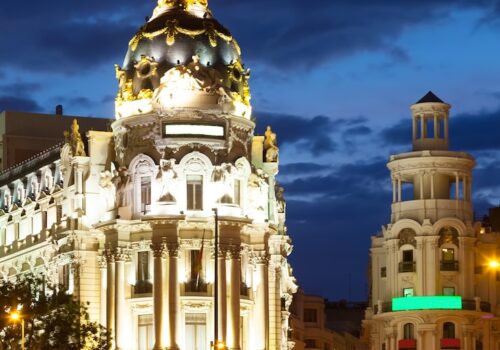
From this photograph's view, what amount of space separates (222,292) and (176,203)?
784 cm

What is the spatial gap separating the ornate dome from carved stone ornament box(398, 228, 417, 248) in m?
40.8

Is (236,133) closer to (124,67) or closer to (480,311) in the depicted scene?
(124,67)

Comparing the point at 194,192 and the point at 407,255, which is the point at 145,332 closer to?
the point at 194,192

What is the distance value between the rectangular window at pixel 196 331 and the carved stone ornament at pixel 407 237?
151 feet

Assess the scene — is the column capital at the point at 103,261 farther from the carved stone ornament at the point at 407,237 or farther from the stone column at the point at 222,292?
the carved stone ornament at the point at 407,237

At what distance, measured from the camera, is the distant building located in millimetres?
180125

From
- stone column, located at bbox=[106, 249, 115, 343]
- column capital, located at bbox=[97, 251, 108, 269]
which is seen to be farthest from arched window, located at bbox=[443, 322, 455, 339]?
stone column, located at bbox=[106, 249, 115, 343]

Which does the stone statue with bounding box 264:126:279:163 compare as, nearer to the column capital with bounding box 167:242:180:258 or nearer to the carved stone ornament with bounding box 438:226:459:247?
the column capital with bounding box 167:242:180:258

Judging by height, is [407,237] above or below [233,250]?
above

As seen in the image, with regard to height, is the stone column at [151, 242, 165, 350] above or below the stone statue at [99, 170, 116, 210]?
below

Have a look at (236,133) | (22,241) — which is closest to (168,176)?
(236,133)

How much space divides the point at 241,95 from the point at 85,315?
23.3 meters

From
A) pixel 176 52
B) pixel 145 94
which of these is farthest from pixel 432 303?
pixel 145 94

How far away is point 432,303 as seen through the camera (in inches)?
7175
